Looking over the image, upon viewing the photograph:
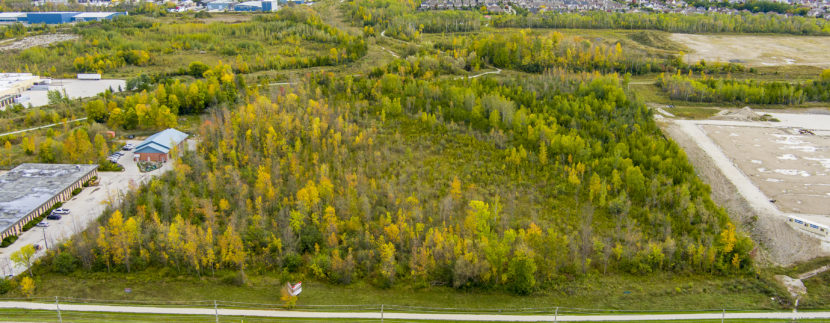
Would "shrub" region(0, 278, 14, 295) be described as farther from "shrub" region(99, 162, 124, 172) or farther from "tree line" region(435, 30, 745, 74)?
"tree line" region(435, 30, 745, 74)

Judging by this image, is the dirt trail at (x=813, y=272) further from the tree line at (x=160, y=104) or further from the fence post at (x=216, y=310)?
the tree line at (x=160, y=104)

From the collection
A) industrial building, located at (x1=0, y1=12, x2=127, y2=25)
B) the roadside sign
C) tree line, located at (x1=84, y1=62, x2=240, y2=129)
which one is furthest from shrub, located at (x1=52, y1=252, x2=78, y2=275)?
industrial building, located at (x1=0, y1=12, x2=127, y2=25)

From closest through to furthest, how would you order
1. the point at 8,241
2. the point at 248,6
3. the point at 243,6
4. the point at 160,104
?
the point at 8,241 → the point at 160,104 → the point at 243,6 → the point at 248,6

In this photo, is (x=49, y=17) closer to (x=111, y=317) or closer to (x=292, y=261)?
(x=111, y=317)

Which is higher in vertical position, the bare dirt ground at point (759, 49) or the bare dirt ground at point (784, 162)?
the bare dirt ground at point (759, 49)

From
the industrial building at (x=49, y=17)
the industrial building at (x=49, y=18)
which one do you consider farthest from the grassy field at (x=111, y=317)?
the industrial building at (x=49, y=18)

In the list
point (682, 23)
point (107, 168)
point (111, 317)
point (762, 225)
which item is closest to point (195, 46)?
point (107, 168)

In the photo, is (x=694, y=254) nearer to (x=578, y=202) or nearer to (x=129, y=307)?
(x=578, y=202)
